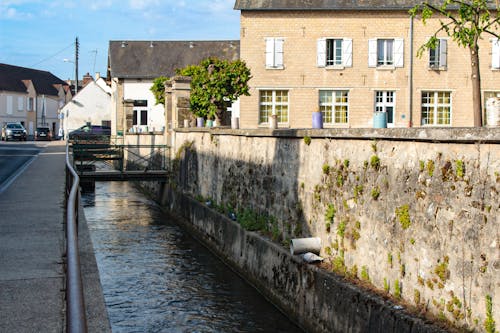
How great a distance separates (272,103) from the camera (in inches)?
1239

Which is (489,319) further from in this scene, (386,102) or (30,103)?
(30,103)

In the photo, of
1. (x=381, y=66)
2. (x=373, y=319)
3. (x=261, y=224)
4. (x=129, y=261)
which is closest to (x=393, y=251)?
(x=373, y=319)

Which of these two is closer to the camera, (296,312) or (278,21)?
(296,312)

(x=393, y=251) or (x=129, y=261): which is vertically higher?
(x=393, y=251)

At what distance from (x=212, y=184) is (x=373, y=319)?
9492mm

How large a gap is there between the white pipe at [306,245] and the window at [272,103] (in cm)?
2218

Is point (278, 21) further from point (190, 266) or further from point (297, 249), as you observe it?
point (297, 249)

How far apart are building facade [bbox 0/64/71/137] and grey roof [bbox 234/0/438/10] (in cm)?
5299

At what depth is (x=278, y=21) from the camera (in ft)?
102

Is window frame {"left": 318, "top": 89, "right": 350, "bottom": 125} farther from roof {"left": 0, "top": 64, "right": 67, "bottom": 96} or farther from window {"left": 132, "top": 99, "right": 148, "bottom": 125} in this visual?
roof {"left": 0, "top": 64, "right": 67, "bottom": 96}

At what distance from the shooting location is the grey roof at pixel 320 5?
1214 inches

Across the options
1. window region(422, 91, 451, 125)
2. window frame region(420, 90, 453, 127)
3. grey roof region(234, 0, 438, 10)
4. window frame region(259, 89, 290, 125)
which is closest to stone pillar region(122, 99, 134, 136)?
window frame region(259, 89, 290, 125)

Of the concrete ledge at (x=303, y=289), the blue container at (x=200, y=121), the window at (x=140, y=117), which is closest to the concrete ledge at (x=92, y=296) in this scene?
the concrete ledge at (x=303, y=289)

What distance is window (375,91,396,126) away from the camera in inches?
1230
